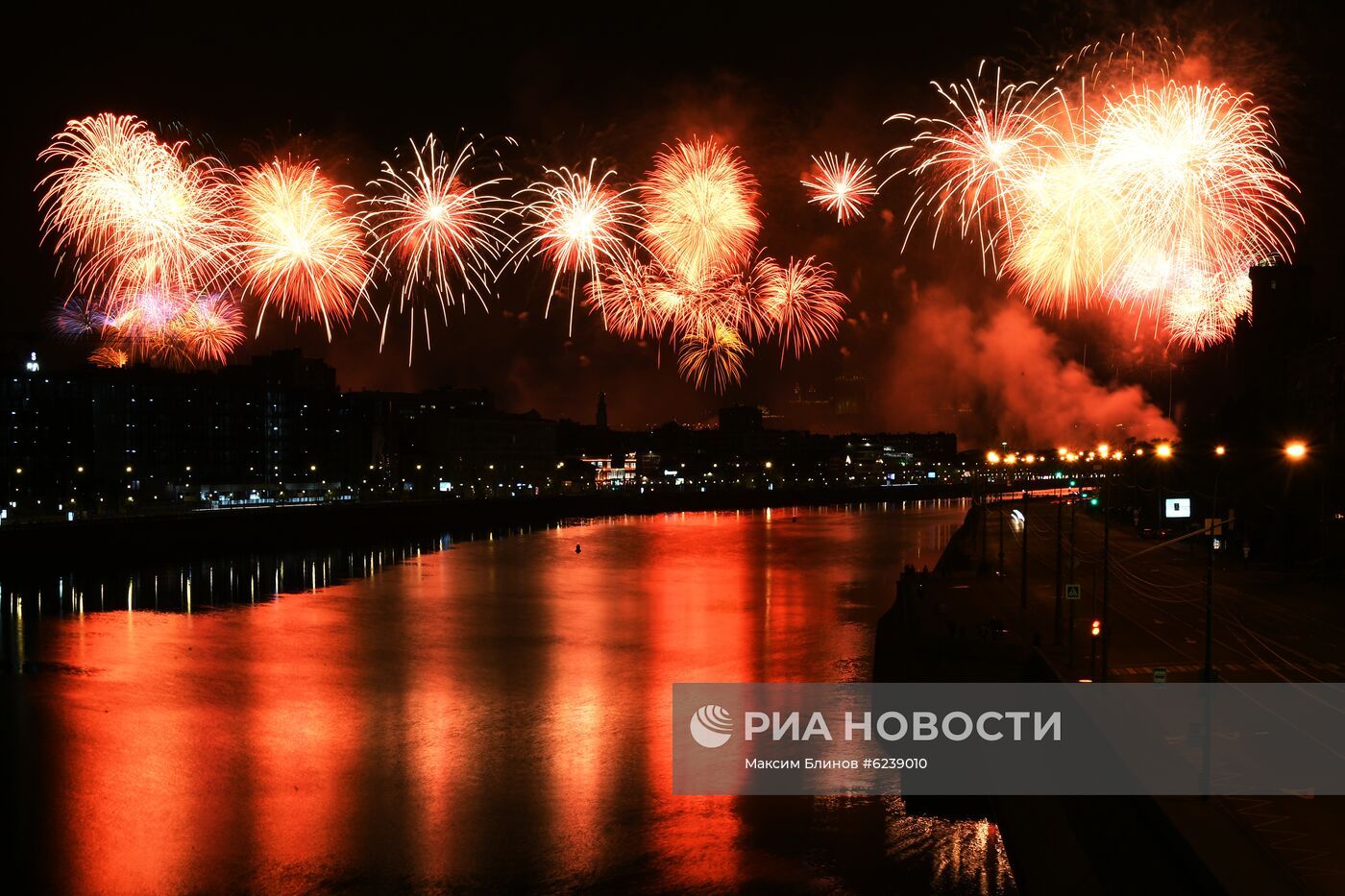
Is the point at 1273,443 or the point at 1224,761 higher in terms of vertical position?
the point at 1273,443

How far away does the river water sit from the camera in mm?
14906

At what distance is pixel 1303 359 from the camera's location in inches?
1906

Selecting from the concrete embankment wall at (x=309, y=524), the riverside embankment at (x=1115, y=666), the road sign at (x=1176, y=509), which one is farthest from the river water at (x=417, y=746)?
the road sign at (x=1176, y=509)

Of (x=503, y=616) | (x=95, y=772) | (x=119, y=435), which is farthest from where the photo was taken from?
(x=119, y=435)

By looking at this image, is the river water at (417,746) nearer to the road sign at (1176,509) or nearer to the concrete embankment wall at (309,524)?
the concrete embankment wall at (309,524)

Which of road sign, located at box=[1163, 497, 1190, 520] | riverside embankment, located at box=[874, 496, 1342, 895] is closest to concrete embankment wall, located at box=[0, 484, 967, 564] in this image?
riverside embankment, located at box=[874, 496, 1342, 895]

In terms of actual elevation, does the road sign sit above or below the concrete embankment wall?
above

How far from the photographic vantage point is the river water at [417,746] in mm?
14906

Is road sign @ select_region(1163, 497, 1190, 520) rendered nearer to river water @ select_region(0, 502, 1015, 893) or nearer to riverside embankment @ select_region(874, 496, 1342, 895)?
riverside embankment @ select_region(874, 496, 1342, 895)

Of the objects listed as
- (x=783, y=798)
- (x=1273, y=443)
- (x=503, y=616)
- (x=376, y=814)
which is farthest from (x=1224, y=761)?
(x=1273, y=443)

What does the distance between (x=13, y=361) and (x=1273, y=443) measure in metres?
76.8

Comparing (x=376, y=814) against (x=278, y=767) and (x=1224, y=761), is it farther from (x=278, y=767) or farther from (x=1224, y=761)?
(x=1224, y=761)

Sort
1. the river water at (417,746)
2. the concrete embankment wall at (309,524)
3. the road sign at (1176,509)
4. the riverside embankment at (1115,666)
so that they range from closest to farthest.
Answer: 1. the riverside embankment at (1115,666)
2. the river water at (417,746)
3. the road sign at (1176,509)
4. the concrete embankment wall at (309,524)

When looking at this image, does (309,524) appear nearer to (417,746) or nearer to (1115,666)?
(417,746)
